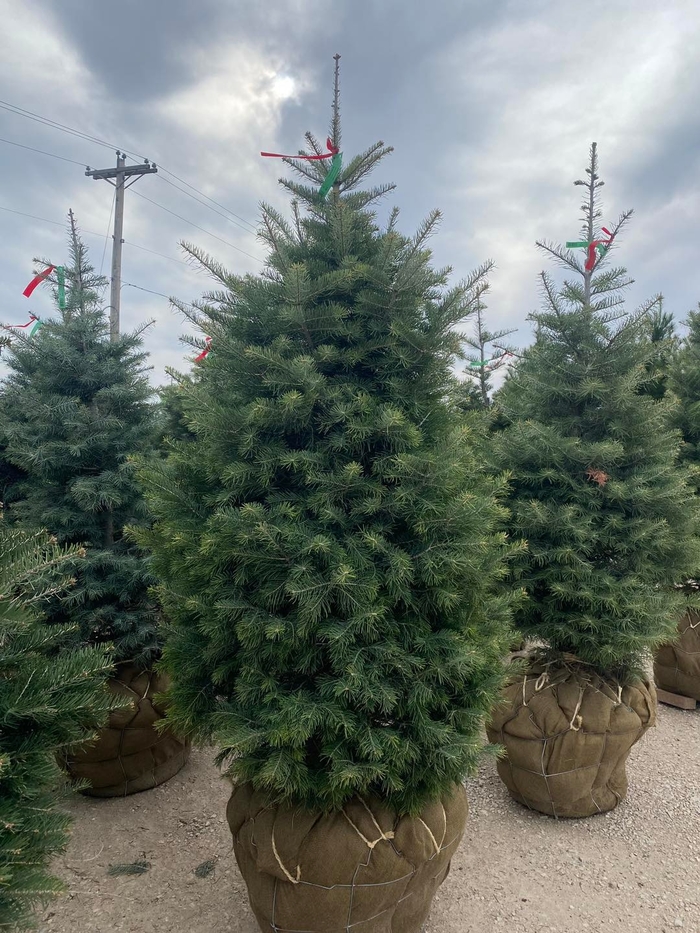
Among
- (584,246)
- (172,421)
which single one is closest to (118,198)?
(172,421)

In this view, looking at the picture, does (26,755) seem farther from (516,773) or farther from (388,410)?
(516,773)

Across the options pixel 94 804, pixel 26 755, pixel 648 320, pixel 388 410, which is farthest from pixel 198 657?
pixel 648 320

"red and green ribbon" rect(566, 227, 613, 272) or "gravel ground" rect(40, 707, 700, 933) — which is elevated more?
"red and green ribbon" rect(566, 227, 613, 272)

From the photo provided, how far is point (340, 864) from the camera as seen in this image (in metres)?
2.38

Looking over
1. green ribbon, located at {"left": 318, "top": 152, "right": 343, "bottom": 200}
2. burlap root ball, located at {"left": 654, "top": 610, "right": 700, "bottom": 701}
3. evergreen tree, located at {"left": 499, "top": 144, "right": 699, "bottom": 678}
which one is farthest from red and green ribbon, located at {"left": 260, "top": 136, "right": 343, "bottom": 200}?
burlap root ball, located at {"left": 654, "top": 610, "right": 700, "bottom": 701}

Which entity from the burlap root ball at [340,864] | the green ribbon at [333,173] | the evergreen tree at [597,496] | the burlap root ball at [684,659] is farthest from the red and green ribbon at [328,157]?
the burlap root ball at [684,659]

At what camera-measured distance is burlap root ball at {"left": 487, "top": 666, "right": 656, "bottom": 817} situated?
3.64 m

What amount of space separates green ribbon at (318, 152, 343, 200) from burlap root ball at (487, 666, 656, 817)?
311cm

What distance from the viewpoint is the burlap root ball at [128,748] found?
3.87 meters

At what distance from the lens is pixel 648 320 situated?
12.7 feet

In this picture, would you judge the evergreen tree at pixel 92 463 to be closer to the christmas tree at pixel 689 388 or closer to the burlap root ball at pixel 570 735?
the burlap root ball at pixel 570 735

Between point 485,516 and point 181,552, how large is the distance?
1402 mm

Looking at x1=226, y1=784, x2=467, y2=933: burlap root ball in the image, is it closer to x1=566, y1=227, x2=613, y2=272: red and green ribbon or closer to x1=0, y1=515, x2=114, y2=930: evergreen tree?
x1=0, y1=515, x2=114, y2=930: evergreen tree

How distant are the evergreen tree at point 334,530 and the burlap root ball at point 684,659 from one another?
145 inches
